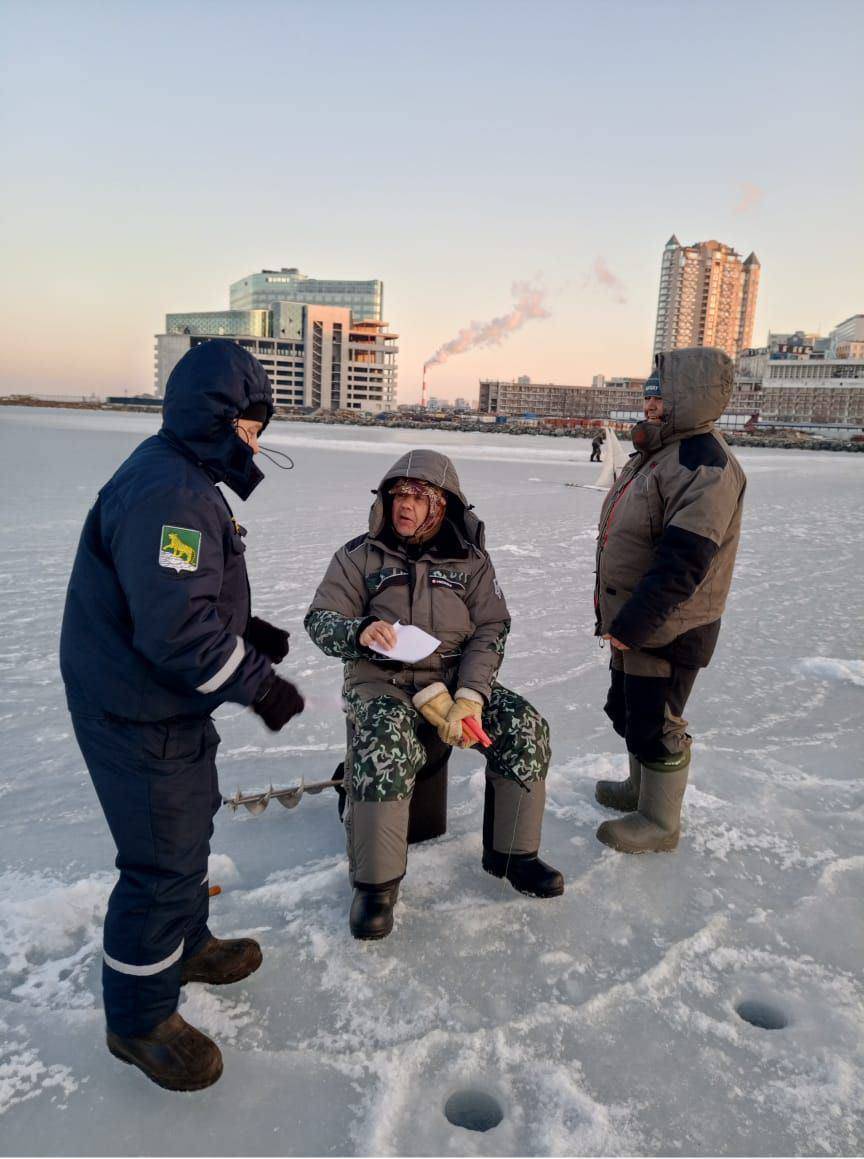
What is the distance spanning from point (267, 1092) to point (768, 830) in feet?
6.97

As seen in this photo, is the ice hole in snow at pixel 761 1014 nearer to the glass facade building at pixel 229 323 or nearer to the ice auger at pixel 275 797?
the ice auger at pixel 275 797

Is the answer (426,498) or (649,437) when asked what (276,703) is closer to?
(426,498)

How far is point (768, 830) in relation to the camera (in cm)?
306

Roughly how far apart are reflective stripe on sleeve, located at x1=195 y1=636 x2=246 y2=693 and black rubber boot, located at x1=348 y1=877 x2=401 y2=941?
955 millimetres

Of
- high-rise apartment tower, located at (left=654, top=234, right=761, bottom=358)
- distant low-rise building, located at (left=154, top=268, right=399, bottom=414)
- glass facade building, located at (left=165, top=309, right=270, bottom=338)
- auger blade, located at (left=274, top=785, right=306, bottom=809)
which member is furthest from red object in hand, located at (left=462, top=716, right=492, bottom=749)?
high-rise apartment tower, located at (left=654, top=234, right=761, bottom=358)

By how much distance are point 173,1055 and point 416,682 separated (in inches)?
50.9

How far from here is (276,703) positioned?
6.26 feet

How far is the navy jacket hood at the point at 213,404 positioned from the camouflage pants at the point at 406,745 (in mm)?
965

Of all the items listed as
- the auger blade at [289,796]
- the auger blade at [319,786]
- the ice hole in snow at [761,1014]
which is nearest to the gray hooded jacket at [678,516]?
the ice hole in snow at [761,1014]

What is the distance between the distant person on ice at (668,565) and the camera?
2.69 metres

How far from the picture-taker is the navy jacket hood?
72.7 inches

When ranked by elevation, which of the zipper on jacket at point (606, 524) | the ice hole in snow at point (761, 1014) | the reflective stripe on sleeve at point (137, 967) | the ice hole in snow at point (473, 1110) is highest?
the zipper on jacket at point (606, 524)

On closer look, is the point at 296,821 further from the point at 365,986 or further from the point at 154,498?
the point at 154,498

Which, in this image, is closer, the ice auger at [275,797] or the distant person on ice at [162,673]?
the distant person on ice at [162,673]
